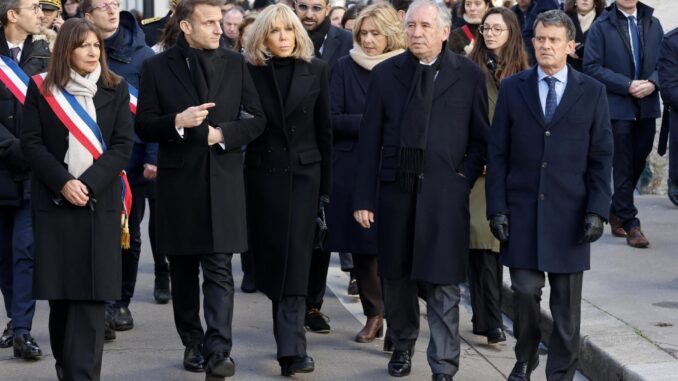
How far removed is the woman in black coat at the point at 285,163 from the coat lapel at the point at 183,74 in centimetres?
47

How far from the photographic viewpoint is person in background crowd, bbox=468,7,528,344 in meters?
8.59

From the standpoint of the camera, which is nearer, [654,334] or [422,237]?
[422,237]

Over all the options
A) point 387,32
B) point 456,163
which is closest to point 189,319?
point 456,163

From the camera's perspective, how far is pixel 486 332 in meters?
8.79

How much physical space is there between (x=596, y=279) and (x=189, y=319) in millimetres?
3395

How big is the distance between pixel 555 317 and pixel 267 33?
2189 millimetres

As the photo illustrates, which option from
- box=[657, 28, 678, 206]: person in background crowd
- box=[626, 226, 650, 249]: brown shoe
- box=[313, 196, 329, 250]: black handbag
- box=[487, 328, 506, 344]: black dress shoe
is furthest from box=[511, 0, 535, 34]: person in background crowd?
box=[313, 196, 329, 250]: black handbag

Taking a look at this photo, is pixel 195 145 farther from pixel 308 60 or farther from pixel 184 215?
pixel 308 60

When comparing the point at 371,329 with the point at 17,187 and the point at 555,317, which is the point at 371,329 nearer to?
the point at 555,317

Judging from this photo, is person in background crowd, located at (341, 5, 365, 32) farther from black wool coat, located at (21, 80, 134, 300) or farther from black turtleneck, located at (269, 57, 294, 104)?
black wool coat, located at (21, 80, 134, 300)

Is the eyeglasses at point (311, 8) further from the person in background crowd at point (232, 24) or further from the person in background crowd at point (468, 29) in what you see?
the person in background crowd at point (232, 24)

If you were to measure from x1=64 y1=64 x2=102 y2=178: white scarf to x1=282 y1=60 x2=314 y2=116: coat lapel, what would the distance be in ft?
4.14

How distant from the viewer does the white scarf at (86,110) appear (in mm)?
7070

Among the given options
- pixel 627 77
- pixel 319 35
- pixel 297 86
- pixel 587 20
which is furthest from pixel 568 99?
pixel 587 20
